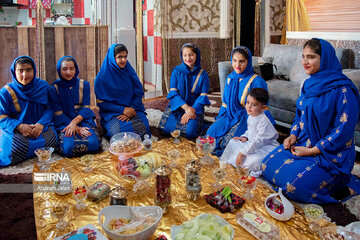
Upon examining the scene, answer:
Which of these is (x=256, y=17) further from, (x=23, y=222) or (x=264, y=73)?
(x=23, y=222)

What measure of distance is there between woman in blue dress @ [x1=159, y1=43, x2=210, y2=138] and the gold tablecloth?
38.3 inches

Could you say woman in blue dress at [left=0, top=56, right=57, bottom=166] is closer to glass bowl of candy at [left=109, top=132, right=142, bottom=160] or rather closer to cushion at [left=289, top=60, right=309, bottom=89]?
glass bowl of candy at [left=109, top=132, right=142, bottom=160]

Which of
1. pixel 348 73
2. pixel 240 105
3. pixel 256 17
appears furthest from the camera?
pixel 256 17

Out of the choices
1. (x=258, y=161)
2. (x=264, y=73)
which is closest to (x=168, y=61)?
(x=264, y=73)

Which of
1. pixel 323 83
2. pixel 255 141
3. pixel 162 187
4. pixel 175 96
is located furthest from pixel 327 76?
pixel 175 96

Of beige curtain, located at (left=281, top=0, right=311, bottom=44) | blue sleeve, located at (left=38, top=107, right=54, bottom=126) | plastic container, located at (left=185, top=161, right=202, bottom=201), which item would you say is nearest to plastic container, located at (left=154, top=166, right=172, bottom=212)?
plastic container, located at (left=185, top=161, right=202, bottom=201)

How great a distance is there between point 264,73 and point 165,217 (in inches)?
135

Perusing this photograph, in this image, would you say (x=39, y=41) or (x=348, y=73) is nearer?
(x=348, y=73)

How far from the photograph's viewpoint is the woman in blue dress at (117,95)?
354cm

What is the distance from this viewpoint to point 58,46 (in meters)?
4.62

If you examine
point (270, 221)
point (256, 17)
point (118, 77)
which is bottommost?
point (270, 221)

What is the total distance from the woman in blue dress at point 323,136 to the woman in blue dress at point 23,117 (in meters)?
2.21

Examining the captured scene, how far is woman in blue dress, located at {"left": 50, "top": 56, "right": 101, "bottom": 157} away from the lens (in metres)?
3.20

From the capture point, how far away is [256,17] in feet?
20.6
